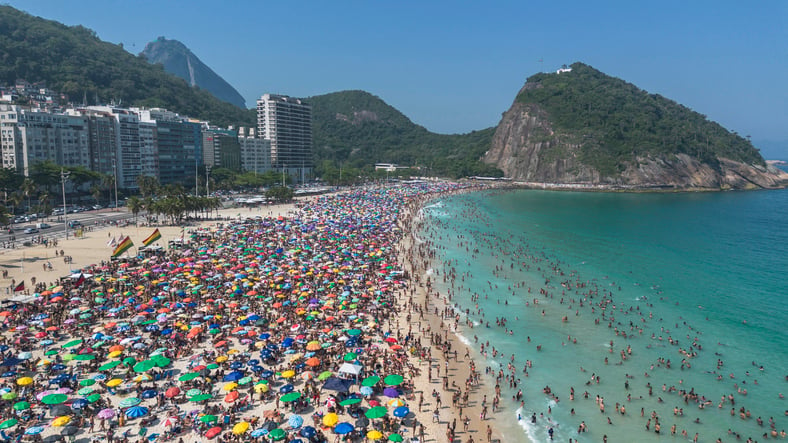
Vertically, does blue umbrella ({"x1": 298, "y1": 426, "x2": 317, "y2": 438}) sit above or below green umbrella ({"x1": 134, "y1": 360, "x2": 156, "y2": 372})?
below

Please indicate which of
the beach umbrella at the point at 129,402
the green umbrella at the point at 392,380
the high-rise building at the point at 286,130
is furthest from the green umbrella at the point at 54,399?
the high-rise building at the point at 286,130

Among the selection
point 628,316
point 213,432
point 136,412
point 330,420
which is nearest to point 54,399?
point 136,412

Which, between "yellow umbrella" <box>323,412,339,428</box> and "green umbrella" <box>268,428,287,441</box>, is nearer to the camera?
"green umbrella" <box>268,428,287,441</box>

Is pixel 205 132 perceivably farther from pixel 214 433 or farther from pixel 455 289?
pixel 214 433

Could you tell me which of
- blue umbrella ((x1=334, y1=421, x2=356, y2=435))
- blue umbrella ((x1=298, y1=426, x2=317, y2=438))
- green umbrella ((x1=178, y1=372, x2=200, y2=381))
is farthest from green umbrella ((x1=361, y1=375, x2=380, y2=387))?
green umbrella ((x1=178, y1=372, x2=200, y2=381))

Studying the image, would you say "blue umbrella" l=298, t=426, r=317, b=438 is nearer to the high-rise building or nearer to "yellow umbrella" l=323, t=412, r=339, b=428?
"yellow umbrella" l=323, t=412, r=339, b=428

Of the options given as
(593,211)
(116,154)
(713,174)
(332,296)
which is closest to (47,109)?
(116,154)

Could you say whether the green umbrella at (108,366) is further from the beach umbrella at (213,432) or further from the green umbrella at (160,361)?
the beach umbrella at (213,432)
